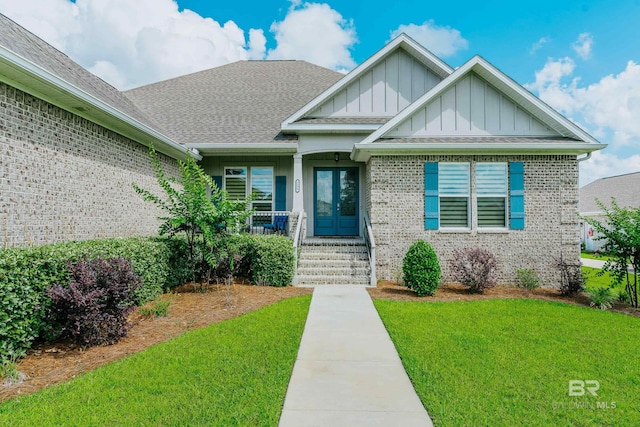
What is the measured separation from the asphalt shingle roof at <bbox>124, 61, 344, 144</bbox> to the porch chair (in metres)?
2.63

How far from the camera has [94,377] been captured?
4.07m

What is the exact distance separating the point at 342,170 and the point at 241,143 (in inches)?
155

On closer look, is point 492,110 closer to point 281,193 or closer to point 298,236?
point 298,236

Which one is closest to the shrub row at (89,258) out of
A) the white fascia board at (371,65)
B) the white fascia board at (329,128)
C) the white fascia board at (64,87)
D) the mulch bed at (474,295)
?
the mulch bed at (474,295)

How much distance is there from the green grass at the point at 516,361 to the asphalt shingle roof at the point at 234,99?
8502 millimetres

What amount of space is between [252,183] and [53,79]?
781 cm

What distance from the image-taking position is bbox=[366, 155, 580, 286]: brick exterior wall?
33.7 ft

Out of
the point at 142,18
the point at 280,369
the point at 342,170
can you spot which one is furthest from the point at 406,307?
the point at 142,18

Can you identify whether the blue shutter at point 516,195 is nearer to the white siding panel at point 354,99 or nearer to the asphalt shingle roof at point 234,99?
the white siding panel at point 354,99

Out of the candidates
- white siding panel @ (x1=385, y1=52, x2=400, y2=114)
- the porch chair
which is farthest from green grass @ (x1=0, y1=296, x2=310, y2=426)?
white siding panel @ (x1=385, y1=52, x2=400, y2=114)

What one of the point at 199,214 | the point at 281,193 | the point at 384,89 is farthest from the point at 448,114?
the point at 199,214

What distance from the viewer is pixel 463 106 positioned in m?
10.6

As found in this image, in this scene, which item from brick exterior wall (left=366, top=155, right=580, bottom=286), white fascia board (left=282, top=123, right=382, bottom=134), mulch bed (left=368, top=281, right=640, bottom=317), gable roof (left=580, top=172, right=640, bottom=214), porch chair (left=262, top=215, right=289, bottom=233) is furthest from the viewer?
gable roof (left=580, top=172, right=640, bottom=214)

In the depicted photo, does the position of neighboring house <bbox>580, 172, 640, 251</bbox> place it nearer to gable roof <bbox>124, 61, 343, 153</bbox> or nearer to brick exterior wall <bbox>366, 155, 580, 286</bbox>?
brick exterior wall <bbox>366, 155, 580, 286</bbox>
